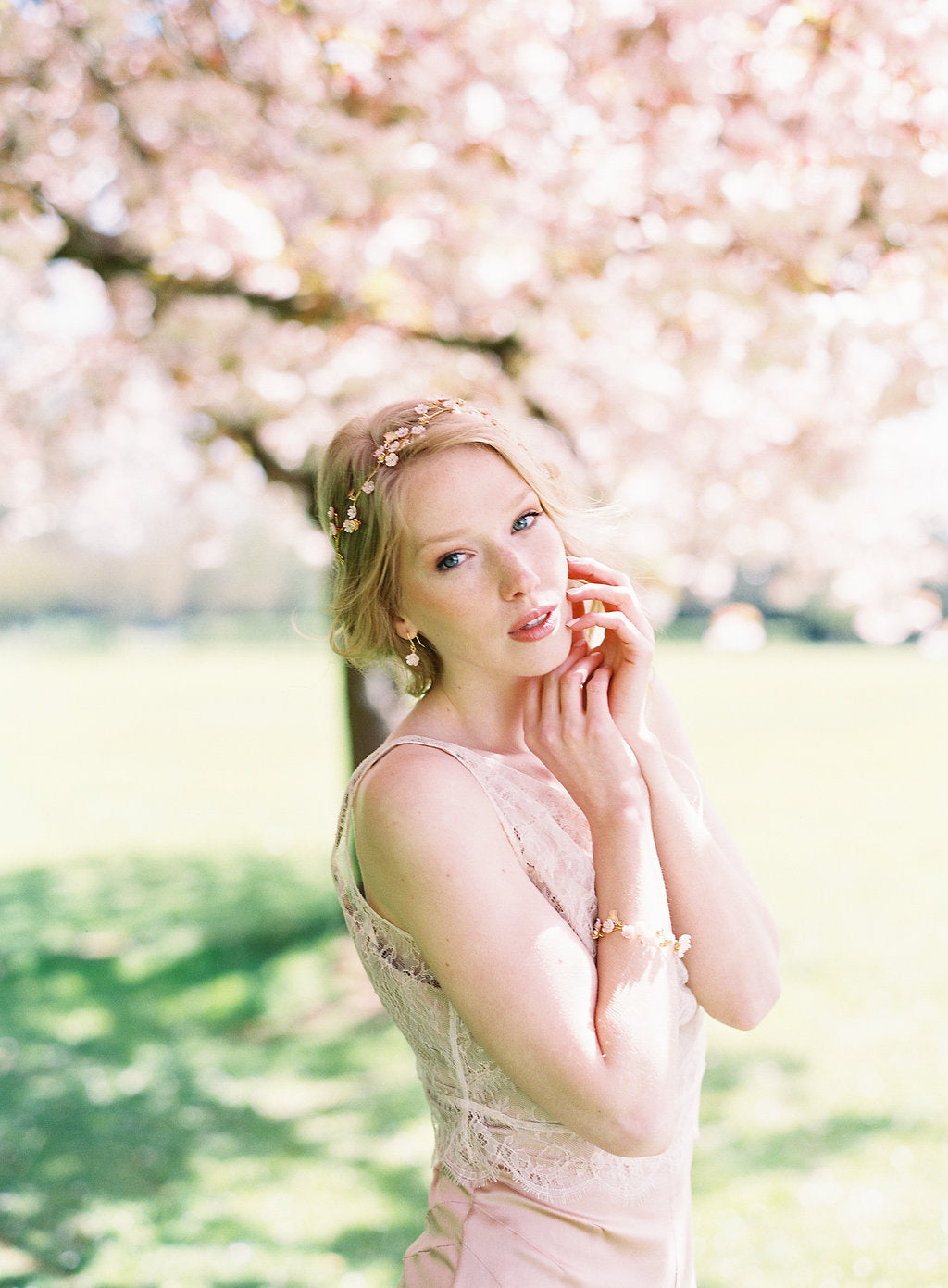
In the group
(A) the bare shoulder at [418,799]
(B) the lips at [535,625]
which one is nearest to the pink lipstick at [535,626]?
(B) the lips at [535,625]

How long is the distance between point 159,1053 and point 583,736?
4.85 meters

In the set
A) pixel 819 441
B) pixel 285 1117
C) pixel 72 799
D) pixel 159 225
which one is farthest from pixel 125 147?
pixel 72 799

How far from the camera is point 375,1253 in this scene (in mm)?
3951

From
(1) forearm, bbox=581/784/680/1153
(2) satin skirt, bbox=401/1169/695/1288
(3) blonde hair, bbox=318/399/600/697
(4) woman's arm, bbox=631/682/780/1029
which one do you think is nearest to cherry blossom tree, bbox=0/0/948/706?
(3) blonde hair, bbox=318/399/600/697

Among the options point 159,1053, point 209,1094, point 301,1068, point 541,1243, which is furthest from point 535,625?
point 159,1053

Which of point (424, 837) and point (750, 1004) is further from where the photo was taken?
point (750, 1004)

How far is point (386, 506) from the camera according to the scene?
191 cm

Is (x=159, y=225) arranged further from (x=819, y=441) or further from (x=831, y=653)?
(x=831, y=653)

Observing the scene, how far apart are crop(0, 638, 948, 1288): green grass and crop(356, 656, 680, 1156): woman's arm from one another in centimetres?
125

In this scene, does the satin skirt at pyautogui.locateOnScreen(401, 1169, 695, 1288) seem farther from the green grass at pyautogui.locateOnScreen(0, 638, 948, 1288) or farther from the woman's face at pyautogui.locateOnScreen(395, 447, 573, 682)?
the green grass at pyautogui.locateOnScreen(0, 638, 948, 1288)

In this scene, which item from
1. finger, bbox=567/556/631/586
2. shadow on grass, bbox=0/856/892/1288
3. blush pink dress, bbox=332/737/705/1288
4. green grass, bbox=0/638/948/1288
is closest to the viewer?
blush pink dress, bbox=332/737/705/1288

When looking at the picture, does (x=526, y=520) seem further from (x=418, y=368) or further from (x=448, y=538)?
(x=418, y=368)

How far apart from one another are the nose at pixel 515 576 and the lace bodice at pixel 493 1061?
10.6 inches

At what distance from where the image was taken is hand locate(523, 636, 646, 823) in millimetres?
1764
